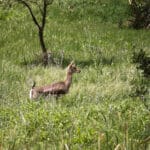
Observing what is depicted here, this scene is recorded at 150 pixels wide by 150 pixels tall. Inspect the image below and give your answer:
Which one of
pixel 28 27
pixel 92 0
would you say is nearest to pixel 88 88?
pixel 28 27

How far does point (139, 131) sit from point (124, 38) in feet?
57.1

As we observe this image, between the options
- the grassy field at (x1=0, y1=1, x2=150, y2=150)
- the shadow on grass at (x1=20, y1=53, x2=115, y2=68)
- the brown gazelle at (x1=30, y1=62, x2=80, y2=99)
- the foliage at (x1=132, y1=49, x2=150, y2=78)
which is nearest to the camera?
the grassy field at (x1=0, y1=1, x2=150, y2=150)

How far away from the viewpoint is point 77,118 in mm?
11258

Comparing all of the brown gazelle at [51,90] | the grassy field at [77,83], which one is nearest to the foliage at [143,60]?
the grassy field at [77,83]

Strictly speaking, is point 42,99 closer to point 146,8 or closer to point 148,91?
point 148,91

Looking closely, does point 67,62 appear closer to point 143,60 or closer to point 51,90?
point 51,90

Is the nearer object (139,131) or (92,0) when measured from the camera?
(139,131)

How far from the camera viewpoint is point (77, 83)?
17.5 m

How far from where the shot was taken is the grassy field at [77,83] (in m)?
9.28

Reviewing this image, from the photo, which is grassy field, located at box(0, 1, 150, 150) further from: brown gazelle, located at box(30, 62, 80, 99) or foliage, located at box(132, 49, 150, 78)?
foliage, located at box(132, 49, 150, 78)

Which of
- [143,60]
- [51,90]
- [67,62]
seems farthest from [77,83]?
[143,60]

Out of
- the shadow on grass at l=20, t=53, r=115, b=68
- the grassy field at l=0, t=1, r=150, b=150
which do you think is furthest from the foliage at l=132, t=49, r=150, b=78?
the shadow on grass at l=20, t=53, r=115, b=68

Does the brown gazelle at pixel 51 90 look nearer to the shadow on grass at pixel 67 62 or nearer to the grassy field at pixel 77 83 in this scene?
the grassy field at pixel 77 83

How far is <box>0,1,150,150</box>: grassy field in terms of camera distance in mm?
9281
